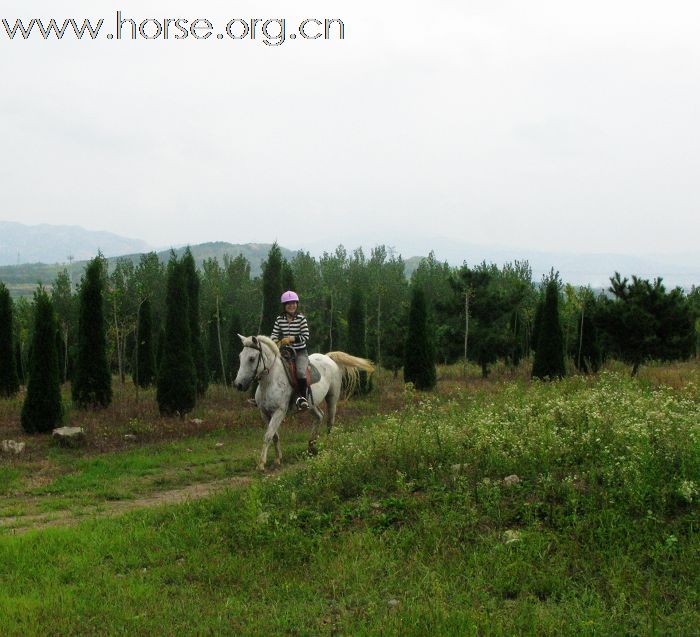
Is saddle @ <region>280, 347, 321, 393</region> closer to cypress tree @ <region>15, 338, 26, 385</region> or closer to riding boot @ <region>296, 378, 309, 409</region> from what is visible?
riding boot @ <region>296, 378, 309, 409</region>

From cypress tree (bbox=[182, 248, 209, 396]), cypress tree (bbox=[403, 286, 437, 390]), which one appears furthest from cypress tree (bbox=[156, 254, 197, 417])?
cypress tree (bbox=[403, 286, 437, 390])

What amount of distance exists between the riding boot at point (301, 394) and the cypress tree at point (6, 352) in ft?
56.3

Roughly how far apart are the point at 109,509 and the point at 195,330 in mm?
16351

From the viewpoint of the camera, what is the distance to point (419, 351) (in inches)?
1101

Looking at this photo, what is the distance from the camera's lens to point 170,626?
18.5 feet

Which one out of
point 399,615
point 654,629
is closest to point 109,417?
point 399,615

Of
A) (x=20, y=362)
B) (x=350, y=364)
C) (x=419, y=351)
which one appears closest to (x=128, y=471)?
(x=350, y=364)

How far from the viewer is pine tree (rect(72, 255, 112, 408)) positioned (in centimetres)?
2153

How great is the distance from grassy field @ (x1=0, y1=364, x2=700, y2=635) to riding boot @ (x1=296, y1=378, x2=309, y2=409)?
227cm

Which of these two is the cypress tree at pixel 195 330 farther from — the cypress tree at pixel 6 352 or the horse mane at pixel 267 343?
the horse mane at pixel 267 343

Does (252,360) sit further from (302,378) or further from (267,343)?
(302,378)

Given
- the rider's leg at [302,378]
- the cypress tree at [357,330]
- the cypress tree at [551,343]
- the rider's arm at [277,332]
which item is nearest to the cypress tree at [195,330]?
the cypress tree at [357,330]

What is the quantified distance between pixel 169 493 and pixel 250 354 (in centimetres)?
297

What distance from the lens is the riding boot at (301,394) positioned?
13.1 m
